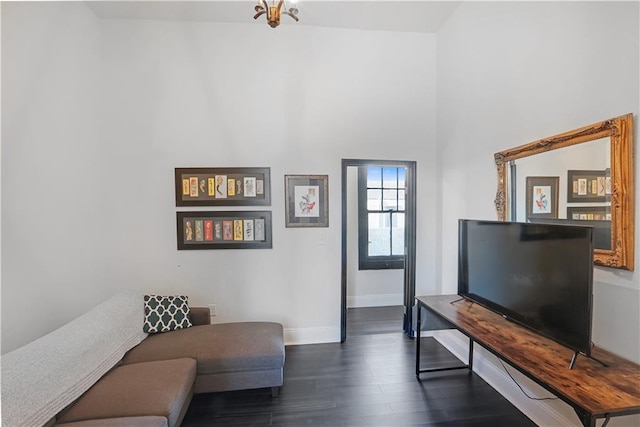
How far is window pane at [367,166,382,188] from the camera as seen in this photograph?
451 centimetres

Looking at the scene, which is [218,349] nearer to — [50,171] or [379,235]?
[50,171]

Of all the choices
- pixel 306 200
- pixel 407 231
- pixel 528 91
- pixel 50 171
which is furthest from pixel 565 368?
pixel 50 171

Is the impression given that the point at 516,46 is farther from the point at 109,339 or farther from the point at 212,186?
the point at 109,339

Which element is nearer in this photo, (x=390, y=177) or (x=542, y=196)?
(x=542, y=196)

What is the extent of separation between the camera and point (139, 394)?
1.68m

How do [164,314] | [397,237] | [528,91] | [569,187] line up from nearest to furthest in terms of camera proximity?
1. [569,187]
2. [528,91]
3. [164,314]
4. [397,237]

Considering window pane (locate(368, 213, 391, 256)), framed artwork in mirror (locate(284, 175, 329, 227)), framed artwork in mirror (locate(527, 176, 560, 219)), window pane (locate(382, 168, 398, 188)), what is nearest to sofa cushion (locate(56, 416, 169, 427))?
framed artwork in mirror (locate(284, 175, 329, 227))

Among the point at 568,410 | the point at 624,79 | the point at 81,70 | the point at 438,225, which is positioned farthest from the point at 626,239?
the point at 81,70

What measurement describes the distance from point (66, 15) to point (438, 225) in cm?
440

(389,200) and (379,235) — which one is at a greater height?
(389,200)

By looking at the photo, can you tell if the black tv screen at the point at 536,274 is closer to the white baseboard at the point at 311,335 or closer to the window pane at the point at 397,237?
the white baseboard at the point at 311,335

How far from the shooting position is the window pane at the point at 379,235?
459 cm

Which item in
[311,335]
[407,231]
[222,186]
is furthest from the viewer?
[407,231]

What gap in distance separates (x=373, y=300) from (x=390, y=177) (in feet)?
6.57
